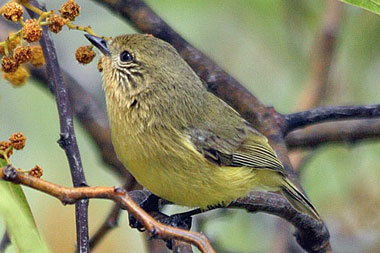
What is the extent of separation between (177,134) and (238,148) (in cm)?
50

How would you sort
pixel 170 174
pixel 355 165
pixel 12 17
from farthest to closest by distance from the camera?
1. pixel 355 165
2. pixel 170 174
3. pixel 12 17

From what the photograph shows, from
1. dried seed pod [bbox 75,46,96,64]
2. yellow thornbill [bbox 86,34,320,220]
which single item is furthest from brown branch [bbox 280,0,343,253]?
dried seed pod [bbox 75,46,96,64]

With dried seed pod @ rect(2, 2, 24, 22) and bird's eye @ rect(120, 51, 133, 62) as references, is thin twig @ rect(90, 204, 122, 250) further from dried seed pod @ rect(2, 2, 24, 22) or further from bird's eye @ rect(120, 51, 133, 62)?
dried seed pod @ rect(2, 2, 24, 22)

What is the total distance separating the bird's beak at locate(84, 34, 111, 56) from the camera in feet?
9.68

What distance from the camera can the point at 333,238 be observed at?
4.73m

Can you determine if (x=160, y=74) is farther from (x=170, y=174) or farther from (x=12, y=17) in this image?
(x=12, y=17)

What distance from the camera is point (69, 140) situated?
7.86ft

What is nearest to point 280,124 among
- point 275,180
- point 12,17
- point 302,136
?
point 275,180

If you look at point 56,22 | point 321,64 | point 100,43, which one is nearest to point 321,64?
point 321,64

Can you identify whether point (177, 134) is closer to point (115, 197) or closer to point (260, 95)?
point (115, 197)

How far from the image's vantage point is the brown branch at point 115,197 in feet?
5.36

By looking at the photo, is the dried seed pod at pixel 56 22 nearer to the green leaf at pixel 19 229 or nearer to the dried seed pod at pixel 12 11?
the dried seed pod at pixel 12 11

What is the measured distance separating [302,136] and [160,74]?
4.23ft

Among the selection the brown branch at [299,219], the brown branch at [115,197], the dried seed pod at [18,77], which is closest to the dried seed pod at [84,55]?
the dried seed pod at [18,77]
